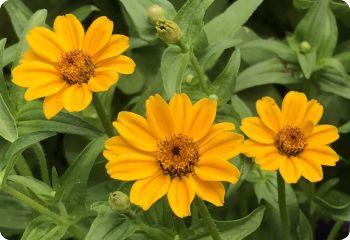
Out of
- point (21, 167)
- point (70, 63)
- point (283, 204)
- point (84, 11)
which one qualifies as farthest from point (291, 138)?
point (84, 11)

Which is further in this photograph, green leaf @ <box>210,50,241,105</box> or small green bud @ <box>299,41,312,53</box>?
small green bud @ <box>299,41,312,53</box>

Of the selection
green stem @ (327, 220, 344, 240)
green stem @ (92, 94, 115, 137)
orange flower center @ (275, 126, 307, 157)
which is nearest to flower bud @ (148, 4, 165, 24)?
green stem @ (92, 94, 115, 137)

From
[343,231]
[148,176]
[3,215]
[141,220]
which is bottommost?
[343,231]

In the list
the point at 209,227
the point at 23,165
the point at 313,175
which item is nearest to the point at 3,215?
the point at 23,165

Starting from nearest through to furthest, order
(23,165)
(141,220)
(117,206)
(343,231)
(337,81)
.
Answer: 1. (117,206)
2. (141,220)
3. (23,165)
4. (337,81)
5. (343,231)

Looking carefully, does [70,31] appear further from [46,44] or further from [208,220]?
[208,220]

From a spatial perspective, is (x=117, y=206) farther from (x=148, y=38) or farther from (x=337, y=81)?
(x=337, y=81)

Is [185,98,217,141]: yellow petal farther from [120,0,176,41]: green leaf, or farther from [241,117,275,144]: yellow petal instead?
[120,0,176,41]: green leaf
